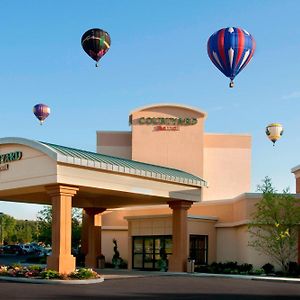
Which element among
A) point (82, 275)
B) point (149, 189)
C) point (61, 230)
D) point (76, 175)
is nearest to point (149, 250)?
point (149, 189)

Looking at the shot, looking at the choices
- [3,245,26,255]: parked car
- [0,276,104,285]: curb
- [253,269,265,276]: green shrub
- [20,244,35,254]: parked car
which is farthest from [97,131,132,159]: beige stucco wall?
[0,276,104,285]: curb

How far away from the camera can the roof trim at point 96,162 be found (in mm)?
27297

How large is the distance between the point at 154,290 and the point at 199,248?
17.7 metres

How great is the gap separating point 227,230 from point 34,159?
57.2 ft

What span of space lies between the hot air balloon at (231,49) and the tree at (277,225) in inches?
306

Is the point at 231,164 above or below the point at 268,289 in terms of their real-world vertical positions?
above

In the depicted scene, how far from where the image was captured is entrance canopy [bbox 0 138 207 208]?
2744 centimetres

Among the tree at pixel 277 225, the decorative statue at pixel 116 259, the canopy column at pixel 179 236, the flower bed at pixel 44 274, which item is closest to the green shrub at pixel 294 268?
the tree at pixel 277 225

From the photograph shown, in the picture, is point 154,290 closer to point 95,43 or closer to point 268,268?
point 268,268

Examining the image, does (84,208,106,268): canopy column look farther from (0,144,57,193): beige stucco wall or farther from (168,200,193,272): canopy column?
(0,144,57,193): beige stucco wall

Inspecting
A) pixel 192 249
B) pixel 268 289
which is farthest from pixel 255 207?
pixel 268 289

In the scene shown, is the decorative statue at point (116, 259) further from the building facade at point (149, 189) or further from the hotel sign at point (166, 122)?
the hotel sign at point (166, 122)

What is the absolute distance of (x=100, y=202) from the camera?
127 ft

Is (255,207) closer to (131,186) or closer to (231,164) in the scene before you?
(131,186)
